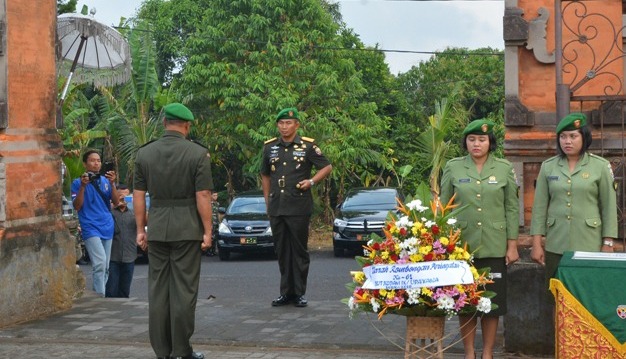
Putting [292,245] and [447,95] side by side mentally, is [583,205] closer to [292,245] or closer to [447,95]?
[292,245]

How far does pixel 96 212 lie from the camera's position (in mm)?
11648

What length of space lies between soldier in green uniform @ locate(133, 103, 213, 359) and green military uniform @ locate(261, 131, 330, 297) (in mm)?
2268

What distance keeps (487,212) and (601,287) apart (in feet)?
4.42

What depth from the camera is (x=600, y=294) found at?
20.3 feet

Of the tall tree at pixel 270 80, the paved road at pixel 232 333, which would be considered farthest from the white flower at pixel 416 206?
the tall tree at pixel 270 80

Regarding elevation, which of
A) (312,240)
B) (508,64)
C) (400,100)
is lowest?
(312,240)

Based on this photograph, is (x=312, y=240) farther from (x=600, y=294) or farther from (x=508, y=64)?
(x=600, y=294)

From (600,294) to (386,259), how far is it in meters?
1.34

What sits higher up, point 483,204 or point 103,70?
point 103,70

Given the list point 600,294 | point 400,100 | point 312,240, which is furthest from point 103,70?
point 400,100

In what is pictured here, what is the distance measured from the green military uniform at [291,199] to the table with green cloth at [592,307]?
4.23 metres

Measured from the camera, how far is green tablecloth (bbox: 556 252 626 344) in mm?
6109

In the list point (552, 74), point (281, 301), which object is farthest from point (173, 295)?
point (552, 74)

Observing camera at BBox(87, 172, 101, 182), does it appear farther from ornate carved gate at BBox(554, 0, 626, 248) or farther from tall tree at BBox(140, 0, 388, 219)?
tall tree at BBox(140, 0, 388, 219)
